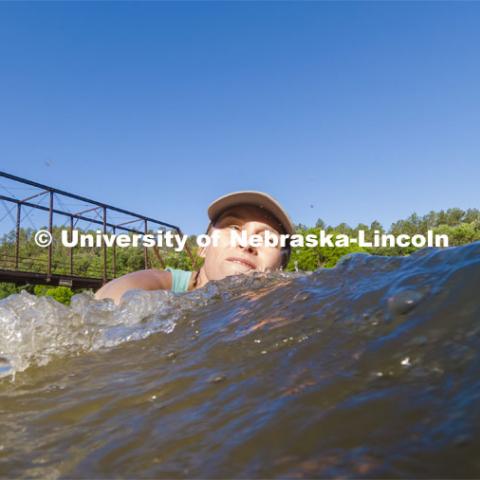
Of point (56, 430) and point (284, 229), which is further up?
point (284, 229)

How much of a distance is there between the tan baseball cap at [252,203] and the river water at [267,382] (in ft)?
3.82

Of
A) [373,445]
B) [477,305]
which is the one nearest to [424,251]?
[477,305]

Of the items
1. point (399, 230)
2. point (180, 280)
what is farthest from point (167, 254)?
point (399, 230)

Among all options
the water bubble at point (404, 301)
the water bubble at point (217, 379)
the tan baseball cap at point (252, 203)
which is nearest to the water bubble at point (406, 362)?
the water bubble at point (404, 301)

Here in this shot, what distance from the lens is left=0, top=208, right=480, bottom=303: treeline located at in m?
24.7

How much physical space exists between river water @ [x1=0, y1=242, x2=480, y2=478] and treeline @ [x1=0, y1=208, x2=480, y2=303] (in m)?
2.45

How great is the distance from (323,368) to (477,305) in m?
0.41

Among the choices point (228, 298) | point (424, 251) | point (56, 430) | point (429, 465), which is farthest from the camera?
point (228, 298)

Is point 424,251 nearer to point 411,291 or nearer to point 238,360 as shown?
point 411,291

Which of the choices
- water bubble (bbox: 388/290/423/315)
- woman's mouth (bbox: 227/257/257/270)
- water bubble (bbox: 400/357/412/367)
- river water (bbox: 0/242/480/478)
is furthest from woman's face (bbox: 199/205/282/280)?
water bubble (bbox: 400/357/412/367)

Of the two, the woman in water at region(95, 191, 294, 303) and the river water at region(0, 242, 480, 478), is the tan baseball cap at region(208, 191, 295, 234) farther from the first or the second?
the river water at region(0, 242, 480, 478)

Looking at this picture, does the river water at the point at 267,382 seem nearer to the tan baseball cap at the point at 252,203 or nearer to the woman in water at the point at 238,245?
the woman in water at the point at 238,245

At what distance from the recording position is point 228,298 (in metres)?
2.04

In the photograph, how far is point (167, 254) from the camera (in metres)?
33.7
